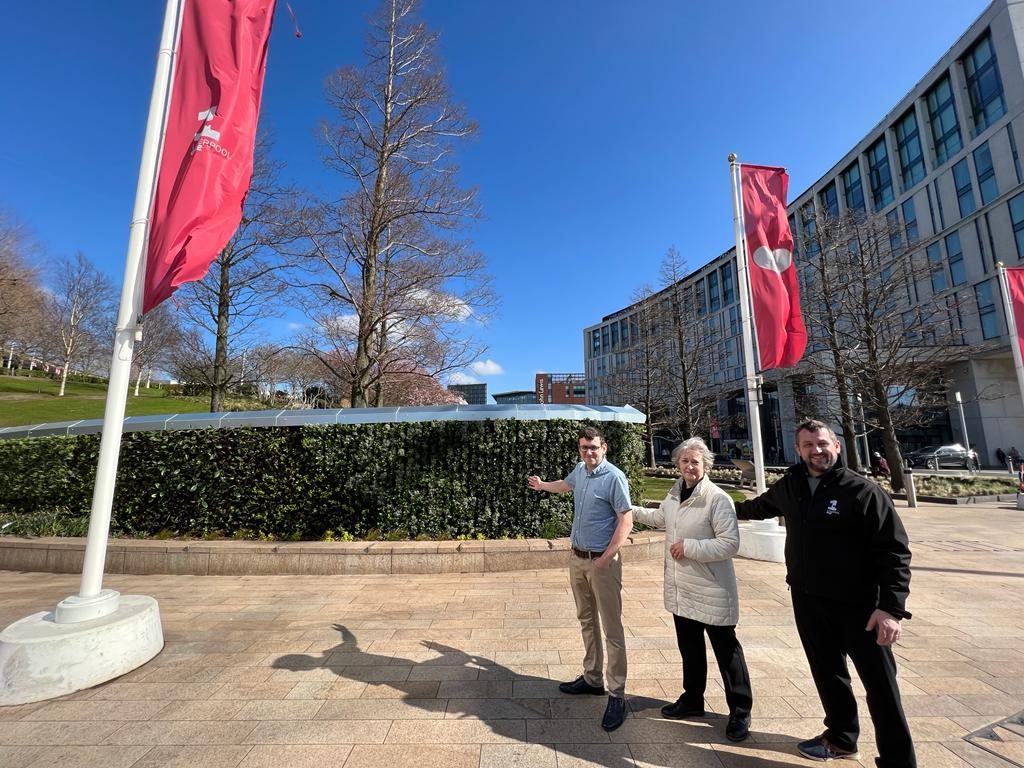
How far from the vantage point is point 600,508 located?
3.17 meters

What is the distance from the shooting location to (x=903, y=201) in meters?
35.5

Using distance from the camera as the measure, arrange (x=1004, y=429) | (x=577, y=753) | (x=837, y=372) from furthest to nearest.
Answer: (x=1004, y=429), (x=837, y=372), (x=577, y=753)

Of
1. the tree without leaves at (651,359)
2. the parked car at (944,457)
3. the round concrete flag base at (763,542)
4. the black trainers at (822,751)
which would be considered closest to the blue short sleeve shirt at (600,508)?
the black trainers at (822,751)

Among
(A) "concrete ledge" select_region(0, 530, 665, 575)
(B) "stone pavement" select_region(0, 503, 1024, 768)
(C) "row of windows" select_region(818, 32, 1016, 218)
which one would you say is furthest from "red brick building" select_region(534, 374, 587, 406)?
(B) "stone pavement" select_region(0, 503, 1024, 768)

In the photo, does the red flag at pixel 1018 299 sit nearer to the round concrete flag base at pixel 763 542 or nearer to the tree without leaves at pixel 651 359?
the round concrete flag base at pixel 763 542

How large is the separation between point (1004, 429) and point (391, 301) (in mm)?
43290

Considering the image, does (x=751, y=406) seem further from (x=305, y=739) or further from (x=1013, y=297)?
(x=305, y=739)

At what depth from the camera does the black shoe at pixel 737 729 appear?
8.82 ft

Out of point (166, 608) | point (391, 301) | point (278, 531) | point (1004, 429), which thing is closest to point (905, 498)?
point (391, 301)

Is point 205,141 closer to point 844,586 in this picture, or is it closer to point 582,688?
point 582,688

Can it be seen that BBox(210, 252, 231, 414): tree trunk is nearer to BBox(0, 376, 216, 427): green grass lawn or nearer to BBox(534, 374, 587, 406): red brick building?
BBox(0, 376, 216, 427): green grass lawn

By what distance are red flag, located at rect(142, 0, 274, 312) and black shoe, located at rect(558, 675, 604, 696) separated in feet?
15.6

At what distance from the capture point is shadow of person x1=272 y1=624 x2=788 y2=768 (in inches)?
104

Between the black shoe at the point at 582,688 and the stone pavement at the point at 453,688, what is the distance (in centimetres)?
6
